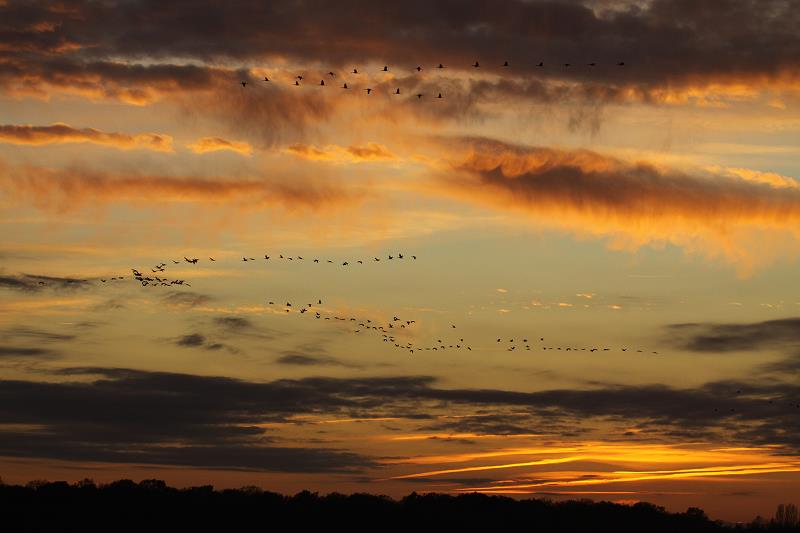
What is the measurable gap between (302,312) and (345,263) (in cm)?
1215

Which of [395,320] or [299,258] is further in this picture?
[395,320]

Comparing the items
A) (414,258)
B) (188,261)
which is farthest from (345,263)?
(188,261)

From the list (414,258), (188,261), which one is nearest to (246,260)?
(188,261)

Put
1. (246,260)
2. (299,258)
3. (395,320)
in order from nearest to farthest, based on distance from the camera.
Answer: (299,258) < (246,260) < (395,320)

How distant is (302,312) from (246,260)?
1019cm

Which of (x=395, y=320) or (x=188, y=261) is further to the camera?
(x=395, y=320)

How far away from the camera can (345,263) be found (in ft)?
466

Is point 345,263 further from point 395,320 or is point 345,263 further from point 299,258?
point 395,320

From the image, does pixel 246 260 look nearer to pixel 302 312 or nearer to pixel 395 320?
pixel 302 312

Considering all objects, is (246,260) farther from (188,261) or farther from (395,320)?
(395,320)

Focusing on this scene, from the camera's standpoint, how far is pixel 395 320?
16000cm

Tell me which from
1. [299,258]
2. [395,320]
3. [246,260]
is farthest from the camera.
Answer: [395,320]

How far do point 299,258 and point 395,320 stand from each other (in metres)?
28.0

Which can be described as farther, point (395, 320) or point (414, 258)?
point (395, 320)
